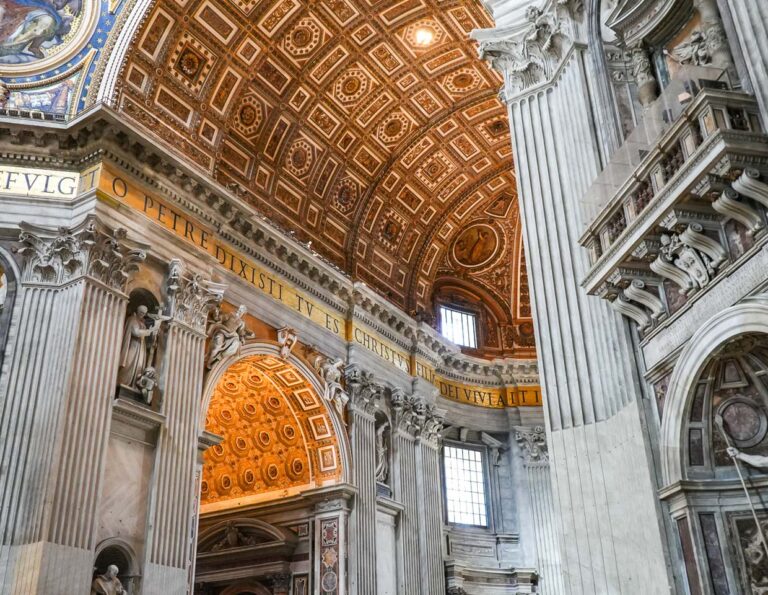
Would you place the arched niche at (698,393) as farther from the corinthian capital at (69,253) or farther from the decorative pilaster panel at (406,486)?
the decorative pilaster panel at (406,486)

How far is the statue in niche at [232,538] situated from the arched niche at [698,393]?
12.6 m

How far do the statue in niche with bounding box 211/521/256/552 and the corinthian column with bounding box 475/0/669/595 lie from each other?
11140 millimetres

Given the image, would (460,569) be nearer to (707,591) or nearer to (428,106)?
(428,106)

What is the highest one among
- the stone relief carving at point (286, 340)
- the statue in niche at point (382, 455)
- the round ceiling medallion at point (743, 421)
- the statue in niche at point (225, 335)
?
the stone relief carving at point (286, 340)

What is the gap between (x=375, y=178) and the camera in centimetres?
2108

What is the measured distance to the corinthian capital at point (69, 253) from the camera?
12.9m

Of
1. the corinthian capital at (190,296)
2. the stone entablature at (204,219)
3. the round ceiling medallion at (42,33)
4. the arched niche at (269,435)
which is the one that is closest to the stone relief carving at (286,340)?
the arched niche at (269,435)

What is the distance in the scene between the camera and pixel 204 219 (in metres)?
15.5

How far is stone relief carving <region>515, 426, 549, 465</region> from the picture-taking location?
74.7ft

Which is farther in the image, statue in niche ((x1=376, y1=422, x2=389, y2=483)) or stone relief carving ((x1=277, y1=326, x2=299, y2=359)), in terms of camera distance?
statue in niche ((x1=376, y1=422, x2=389, y2=483))

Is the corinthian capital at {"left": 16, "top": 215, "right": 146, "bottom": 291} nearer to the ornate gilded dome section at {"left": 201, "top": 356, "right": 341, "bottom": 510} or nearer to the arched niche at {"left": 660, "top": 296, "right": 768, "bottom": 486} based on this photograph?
the ornate gilded dome section at {"left": 201, "top": 356, "right": 341, "bottom": 510}

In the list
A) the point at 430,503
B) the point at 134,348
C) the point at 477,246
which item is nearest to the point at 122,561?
the point at 134,348

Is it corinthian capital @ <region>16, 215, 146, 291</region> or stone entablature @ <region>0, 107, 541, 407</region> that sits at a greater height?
stone entablature @ <region>0, 107, 541, 407</region>

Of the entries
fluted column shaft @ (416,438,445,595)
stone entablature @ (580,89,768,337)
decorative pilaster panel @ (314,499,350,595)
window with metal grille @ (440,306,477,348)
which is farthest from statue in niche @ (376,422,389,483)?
stone entablature @ (580,89,768,337)
